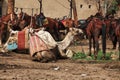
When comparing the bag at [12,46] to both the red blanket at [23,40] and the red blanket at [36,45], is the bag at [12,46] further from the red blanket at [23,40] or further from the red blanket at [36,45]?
the red blanket at [36,45]

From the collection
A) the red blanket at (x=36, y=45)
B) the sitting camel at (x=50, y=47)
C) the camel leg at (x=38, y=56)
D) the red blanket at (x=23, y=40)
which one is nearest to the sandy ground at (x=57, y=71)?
the camel leg at (x=38, y=56)

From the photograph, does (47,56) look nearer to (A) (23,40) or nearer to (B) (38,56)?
(B) (38,56)

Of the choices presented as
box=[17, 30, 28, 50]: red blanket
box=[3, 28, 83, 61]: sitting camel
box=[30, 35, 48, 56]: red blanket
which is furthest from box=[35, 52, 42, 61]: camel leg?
box=[17, 30, 28, 50]: red blanket

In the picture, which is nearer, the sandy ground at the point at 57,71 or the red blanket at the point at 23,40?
the sandy ground at the point at 57,71

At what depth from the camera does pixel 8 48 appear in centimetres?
2206

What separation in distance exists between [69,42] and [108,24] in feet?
8.42

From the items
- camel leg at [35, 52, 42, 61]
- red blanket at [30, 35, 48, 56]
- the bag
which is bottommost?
the bag

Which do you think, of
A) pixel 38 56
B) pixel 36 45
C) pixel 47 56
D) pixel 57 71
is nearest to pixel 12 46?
pixel 36 45

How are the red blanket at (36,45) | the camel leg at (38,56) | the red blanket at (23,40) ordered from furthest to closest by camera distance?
the red blanket at (23,40)
the red blanket at (36,45)
the camel leg at (38,56)

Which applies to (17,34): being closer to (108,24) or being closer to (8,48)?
(8,48)

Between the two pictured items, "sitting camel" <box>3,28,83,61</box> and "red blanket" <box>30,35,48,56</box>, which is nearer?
"sitting camel" <box>3,28,83,61</box>

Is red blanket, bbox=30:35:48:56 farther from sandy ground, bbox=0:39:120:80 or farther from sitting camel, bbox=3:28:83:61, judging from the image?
sandy ground, bbox=0:39:120:80

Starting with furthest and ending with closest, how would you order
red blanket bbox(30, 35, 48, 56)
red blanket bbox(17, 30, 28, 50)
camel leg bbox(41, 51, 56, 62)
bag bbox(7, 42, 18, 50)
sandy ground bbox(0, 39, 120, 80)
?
bag bbox(7, 42, 18, 50)
red blanket bbox(17, 30, 28, 50)
red blanket bbox(30, 35, 48, 56)
camel leg bbox(41, 51, 56, 62)
sandy ground bbox(0, 39, 120, 80)

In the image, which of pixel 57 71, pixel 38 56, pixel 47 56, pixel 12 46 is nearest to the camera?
pixel 57 71
